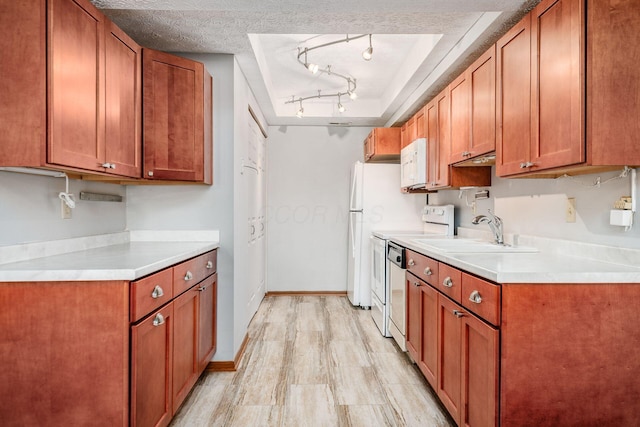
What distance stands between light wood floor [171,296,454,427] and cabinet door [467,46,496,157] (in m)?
1.57

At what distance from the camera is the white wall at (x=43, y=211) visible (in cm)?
166

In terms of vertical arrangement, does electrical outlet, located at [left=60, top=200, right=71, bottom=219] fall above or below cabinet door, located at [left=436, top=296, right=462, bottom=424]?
above

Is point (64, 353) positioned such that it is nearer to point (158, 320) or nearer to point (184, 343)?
point (158, 320)

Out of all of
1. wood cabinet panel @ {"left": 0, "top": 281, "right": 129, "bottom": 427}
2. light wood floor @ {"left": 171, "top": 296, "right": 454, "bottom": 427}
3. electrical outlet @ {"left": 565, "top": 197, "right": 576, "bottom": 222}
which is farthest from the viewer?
light wood floor @ {"left": 171, "top": 296, "right": 454, "bottom": 427}

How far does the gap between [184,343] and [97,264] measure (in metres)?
0.70

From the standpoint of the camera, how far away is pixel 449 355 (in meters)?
1.94

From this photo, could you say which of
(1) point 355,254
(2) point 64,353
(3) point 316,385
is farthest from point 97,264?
(1) point 355,254

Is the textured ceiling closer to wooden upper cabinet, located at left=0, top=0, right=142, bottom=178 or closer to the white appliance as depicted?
wooden upper cabinet, located at left=0, top=0, right=142, bottom=178

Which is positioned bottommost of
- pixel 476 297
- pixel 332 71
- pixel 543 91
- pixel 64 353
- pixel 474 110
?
pixel 64 353

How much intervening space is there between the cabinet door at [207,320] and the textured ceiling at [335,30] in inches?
61.0

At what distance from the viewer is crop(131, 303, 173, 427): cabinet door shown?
1462 millimetres

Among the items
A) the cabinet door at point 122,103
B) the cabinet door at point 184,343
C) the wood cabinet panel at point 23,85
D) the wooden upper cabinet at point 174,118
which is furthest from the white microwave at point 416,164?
the wood cabinet panel at point 23,85

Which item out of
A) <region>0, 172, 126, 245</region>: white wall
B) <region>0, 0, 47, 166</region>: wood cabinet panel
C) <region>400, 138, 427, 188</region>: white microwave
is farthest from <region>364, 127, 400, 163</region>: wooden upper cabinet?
<region>0, 0, 47, 166</region>: wood cabinet panel

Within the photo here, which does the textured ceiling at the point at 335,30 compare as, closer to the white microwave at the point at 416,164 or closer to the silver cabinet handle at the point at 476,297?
the white microwave at the point at 416,164
